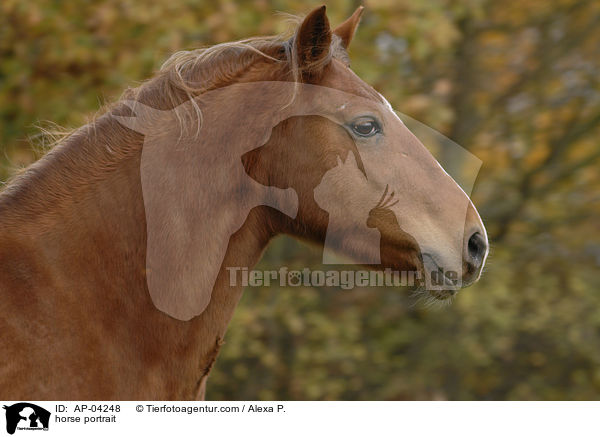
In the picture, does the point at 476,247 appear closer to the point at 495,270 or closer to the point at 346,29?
the point at 346,29

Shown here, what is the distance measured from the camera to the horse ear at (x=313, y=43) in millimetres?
2576

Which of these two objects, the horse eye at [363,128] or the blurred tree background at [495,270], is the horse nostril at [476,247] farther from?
the blurred tree background at [495,270]

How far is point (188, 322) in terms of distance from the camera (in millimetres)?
2488

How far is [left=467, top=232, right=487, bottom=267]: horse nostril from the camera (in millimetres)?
2660

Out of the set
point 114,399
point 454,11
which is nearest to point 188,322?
point 114,399

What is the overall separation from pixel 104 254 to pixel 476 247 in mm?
1521

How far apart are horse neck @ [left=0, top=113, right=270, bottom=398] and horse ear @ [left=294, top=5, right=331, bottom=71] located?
2.49 feet

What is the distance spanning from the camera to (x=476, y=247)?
105 inches

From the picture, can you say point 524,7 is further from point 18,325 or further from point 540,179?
point 18,325

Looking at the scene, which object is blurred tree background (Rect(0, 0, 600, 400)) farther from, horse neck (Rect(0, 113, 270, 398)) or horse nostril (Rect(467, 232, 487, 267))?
horse neck (Rect(0, 113, 270, 398))

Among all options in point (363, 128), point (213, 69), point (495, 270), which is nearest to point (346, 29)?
point (363, 128)

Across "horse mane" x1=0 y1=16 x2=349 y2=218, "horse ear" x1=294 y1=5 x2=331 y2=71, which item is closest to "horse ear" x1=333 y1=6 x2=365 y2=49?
"horse mane" x1=0 y1=16 x2=349 y2=218
